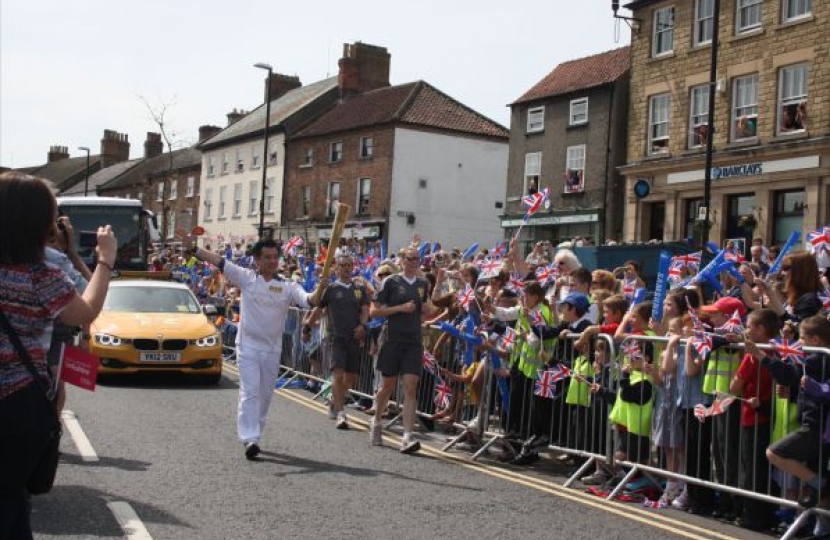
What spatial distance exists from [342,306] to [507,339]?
2.86 meters

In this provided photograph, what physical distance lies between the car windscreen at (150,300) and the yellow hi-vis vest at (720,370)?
9.75m

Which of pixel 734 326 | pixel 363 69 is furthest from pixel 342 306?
pixel 363 69

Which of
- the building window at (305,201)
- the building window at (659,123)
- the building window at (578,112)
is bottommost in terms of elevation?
the building window at (305,201)

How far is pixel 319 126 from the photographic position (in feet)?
169

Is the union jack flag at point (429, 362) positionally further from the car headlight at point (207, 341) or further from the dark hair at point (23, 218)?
the dark hair at point (23, 218)

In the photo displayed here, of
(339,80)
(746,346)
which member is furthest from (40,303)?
(339,80)

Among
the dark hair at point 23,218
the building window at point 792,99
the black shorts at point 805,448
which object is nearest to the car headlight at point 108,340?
the black shorts at point 805,448

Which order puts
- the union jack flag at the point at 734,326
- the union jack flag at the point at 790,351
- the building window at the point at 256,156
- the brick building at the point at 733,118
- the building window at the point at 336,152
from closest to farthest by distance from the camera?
the union jack flag at the point at 790,351 → the union jack flag at the point at 734,326 → the brick building at the point at 733,118 → the building window at the point at 336,152 → the building window at the point at 256,156

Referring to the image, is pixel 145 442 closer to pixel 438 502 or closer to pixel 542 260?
pixel 438 502

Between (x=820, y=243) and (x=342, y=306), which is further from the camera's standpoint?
(x=342, y=306)

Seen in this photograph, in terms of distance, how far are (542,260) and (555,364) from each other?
6.21m

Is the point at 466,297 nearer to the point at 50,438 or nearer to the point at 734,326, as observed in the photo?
the point at 734,326

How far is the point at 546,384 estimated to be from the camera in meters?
8.95

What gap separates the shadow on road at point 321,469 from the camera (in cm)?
794
